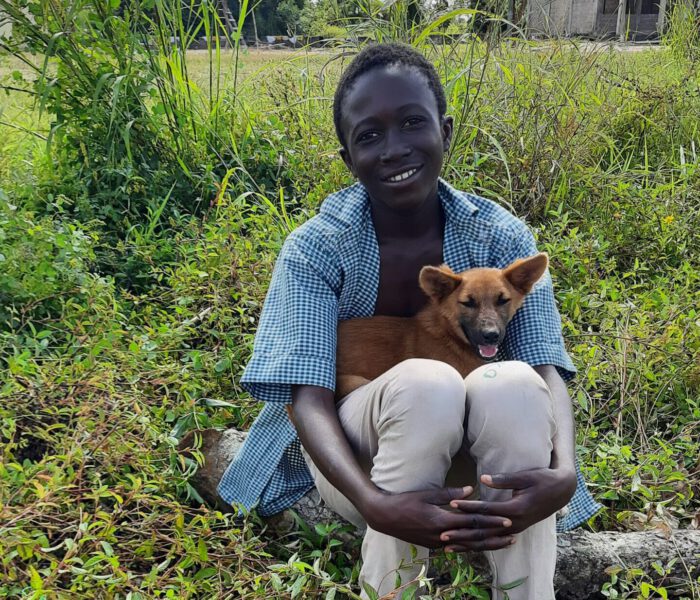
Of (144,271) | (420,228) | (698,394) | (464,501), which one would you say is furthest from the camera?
(144,271)

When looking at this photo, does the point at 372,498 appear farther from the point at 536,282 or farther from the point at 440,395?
the point at 536,282

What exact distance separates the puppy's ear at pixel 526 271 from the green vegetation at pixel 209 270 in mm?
718

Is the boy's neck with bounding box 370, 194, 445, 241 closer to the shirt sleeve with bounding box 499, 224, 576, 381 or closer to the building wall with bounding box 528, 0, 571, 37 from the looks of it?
the shirt sleeve with bounding box 499, 224, 576, 381

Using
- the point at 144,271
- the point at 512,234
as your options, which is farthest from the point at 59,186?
the point at 512,234

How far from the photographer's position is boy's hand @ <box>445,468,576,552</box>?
182 cm

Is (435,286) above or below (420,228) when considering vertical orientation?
below

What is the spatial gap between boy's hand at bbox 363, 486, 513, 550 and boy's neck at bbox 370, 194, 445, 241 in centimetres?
95

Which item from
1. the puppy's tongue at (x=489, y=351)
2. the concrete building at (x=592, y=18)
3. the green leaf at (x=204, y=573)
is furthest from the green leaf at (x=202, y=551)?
the concrete building at (x=592, y=18)

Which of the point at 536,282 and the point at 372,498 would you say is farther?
the point at 536,282

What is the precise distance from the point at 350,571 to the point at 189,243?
2.21 metres

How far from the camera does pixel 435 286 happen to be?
8.21ft

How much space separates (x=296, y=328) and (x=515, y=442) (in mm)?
715

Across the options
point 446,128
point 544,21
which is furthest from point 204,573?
point 544,21

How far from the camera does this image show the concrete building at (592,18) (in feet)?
16.8
